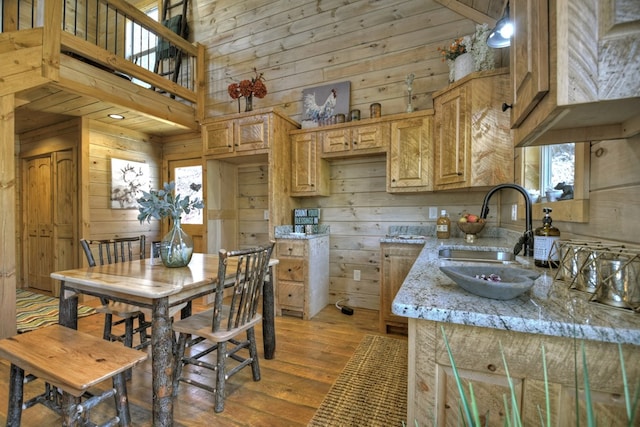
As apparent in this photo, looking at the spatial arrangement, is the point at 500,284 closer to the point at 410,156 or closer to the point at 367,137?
the point at 410,156

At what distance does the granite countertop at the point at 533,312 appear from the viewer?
578 mm

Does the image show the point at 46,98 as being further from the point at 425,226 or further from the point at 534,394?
the point at 534,394

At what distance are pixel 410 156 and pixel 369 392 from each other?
201 cm

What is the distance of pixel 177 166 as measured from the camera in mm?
4570

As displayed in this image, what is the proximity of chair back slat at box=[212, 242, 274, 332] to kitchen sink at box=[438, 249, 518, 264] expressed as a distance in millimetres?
1071

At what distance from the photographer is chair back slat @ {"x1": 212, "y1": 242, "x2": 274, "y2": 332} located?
5.15 feet

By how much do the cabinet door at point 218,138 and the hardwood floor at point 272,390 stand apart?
6.90ft

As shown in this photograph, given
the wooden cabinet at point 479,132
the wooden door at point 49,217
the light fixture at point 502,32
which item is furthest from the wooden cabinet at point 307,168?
the wooden door at point 49,217

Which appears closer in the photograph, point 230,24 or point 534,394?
point 534,394

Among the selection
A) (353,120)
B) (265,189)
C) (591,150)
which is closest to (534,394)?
(591,150)

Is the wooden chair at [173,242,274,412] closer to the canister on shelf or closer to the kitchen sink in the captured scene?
the kitchen sink

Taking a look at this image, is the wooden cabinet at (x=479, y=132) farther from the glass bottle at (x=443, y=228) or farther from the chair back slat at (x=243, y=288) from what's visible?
the chair back slat at (x=243, y=288)

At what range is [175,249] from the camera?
1887mm

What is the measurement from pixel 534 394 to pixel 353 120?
2859 mm
